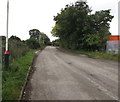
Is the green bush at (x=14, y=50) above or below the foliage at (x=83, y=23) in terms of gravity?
below

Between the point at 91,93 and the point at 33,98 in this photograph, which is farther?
the point at 91,93

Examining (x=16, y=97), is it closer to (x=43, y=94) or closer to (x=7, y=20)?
(x=43, y=94)

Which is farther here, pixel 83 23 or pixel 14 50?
pixel 83 23

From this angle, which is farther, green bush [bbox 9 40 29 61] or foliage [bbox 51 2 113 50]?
foliage [bbox 51 2 113 50]

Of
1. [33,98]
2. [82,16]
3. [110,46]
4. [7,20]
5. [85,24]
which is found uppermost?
[82,16]

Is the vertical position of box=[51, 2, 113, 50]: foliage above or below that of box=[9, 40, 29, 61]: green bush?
above

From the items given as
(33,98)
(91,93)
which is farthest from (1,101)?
(91,93)

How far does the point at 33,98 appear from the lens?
380 cm

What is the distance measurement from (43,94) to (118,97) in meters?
2.67

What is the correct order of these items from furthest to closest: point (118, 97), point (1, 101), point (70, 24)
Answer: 1. point (70, 24)
2. point (118, 97)
3. point (1, 101)

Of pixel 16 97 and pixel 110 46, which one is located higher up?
pixel 110 46

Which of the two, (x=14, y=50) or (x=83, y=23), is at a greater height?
(x=83, y=23)

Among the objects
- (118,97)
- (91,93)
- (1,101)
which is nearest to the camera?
(1,101)

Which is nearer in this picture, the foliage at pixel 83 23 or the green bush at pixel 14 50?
the green bush at pixel 14 50
